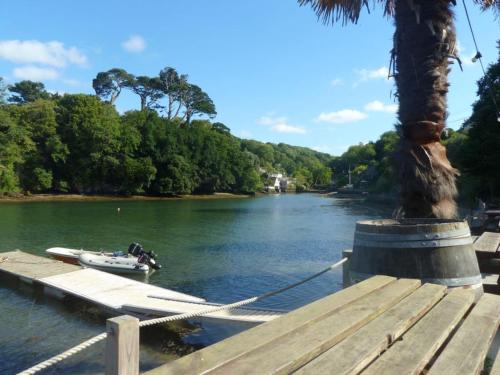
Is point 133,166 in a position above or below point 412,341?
above

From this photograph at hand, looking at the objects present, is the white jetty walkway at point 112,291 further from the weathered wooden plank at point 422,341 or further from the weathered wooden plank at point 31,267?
the weathered wooden plank at point 422,341

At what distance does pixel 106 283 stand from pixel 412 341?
11133 millimetres

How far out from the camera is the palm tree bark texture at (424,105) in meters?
5.69

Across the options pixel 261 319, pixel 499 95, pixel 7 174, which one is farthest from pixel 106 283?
pixel 7 174

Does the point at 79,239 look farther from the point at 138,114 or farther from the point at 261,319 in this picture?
the point at 138,114

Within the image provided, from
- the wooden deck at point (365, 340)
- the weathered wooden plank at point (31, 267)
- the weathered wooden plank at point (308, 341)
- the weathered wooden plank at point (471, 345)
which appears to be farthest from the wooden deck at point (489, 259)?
the weathered wooden plank at point (31, 267)

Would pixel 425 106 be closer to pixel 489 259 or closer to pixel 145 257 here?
pixel 489 259

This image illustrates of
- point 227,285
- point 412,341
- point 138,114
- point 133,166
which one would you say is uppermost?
point 138,114

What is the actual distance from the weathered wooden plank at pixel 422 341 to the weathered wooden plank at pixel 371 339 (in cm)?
5

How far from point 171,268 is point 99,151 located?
191 feet

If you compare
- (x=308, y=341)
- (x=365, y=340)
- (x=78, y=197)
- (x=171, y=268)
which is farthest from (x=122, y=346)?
(x=78, y=197)

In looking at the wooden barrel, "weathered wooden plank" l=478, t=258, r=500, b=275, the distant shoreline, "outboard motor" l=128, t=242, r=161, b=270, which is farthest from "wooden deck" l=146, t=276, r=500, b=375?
the distant shoreline

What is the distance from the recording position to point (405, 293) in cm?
352

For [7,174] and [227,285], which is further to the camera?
[7,174]
